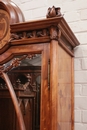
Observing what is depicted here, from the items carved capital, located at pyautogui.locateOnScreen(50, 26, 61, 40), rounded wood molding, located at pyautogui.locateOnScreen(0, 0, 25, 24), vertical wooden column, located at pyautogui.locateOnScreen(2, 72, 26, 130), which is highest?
rounded wood molding, located at pyautogui.locateOnScreen(0, 0, 25, 24)

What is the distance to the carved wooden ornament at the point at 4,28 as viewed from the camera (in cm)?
95

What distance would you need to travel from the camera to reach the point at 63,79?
36.7 inches

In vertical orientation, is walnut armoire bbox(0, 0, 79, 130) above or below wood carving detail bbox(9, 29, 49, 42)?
below

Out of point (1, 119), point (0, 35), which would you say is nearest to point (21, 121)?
point (1, 119)

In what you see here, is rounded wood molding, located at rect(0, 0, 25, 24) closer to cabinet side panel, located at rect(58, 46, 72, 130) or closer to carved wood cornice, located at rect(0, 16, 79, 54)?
carved wood cornice, located at rect(0, 16, 79, 54)

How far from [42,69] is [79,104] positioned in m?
0.42

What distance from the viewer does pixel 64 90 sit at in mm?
949

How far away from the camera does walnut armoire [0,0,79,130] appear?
809mm

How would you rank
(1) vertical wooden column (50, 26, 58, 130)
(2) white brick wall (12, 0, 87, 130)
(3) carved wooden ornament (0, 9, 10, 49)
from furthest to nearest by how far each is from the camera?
(2) white brick wall (12, 0, 87, 130) < (3) carved wooden ornament (0, 9, 10, 49) < (1) vertical wooden column (50, 26, 58, 130)

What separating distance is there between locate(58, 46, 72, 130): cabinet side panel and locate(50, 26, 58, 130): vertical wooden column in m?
0.05

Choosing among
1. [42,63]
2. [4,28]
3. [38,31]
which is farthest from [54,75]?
[4,28]

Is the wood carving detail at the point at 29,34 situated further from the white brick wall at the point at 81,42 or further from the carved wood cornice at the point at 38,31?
the white brick wall at the point at 81,42

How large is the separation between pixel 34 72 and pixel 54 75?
0.12 meters

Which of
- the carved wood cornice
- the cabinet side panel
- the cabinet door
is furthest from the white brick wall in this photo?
the cabinet door
